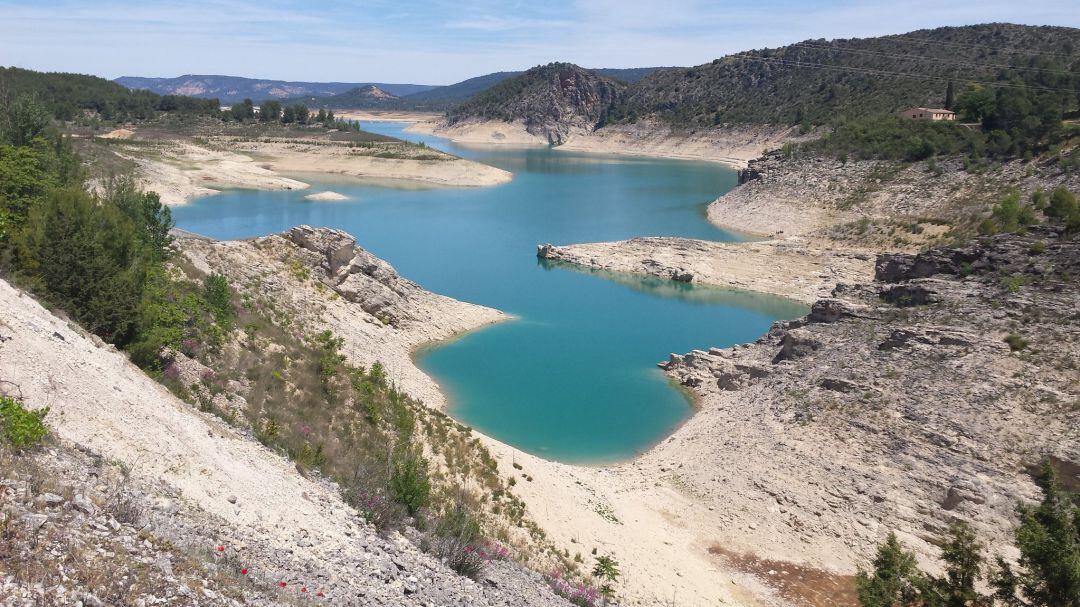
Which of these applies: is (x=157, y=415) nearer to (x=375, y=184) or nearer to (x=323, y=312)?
(x=323, y=312)

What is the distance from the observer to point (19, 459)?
7.08 meters

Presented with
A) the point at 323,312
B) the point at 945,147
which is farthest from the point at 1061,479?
the point at 945,147

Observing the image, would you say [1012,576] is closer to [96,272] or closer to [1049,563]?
[1049,563]

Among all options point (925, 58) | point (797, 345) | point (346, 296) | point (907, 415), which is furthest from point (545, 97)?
point (907, 415)

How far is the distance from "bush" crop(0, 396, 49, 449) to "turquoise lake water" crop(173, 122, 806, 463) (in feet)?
50.2

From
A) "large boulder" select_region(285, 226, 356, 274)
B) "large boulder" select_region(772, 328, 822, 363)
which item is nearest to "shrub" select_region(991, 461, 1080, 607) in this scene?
"large boulder" select_region(772, 328, 822, 363)

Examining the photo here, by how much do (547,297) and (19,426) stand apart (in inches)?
1368

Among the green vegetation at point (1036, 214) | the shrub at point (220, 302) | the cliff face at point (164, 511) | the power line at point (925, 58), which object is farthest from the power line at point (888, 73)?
the cliff face at point (164, 511)

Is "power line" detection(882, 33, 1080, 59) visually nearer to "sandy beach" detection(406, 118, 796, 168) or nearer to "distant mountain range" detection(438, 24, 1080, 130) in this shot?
"distant mountain range" detection(438, 24, 1080, 130)

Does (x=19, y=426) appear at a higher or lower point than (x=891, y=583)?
higher

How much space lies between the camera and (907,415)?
18.8 meters

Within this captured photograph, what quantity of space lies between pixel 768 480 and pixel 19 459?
15.6 metres

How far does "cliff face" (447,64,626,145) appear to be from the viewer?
17275 cm

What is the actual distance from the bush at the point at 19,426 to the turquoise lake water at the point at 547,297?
15.3 metres
